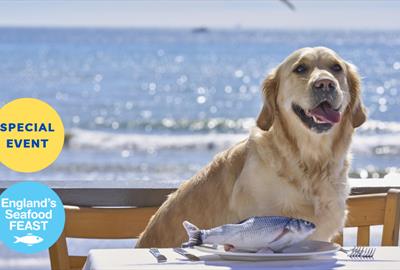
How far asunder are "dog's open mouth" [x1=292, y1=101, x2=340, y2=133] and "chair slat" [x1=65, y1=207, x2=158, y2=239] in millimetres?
635

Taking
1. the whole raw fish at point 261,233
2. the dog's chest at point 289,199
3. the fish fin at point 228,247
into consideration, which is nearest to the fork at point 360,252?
the whole raw fish at point 261,233

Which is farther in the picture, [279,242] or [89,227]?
[89,227]

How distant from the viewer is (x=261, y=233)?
202 centimetres

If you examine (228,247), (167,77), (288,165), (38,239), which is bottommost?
(167,77)

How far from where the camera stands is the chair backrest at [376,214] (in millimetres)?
2885

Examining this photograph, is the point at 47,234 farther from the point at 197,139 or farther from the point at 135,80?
the point at 135,80

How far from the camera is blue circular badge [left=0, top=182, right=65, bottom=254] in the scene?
3.23 metres

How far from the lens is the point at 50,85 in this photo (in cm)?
2594

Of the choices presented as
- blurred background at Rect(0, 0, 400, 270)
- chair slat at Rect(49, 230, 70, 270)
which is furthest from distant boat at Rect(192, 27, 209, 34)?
chair slat at Rect(49, 230, 70, 270)

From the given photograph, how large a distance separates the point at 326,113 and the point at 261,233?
3.15ft

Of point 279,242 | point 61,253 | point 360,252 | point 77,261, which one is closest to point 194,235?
point 279,242

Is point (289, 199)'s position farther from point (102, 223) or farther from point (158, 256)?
point (158, 256)

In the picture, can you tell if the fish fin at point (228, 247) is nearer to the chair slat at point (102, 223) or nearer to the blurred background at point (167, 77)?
the chair slat at point (102, 223)

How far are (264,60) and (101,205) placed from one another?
102ft
